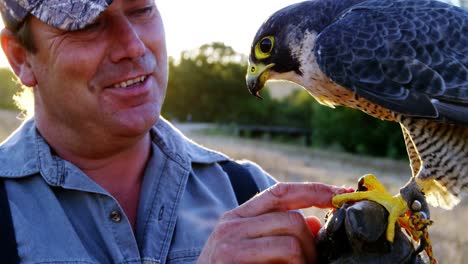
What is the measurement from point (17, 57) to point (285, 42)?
1.38 m

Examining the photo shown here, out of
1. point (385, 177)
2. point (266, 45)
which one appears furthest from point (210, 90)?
point (266, 45)

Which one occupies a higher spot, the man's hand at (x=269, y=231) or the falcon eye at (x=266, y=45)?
the falcon eye at (x=266, y=45)

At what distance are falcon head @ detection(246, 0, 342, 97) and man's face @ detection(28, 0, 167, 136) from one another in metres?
0.78

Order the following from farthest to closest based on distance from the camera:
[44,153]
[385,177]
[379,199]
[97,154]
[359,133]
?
[359,133] → [385,177] → [97,154] → [44,153] → [379,199]

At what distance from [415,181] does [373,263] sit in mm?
901

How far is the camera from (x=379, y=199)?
199cm

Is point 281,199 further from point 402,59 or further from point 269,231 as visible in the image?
point 402,59

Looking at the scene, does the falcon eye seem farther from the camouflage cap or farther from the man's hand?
the man's hand

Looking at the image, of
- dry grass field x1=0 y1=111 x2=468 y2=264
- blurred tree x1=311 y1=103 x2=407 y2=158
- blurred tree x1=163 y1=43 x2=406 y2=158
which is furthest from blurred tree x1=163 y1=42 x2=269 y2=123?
dry grass field x1=0 y1=111 x2=468 y2=264

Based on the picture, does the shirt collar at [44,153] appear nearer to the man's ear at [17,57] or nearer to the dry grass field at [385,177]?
the man's ear at [17,57]

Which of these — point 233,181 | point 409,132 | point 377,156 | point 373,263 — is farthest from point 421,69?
point 377,156

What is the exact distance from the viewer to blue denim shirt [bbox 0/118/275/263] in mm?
2035

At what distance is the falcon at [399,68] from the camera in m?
2.54

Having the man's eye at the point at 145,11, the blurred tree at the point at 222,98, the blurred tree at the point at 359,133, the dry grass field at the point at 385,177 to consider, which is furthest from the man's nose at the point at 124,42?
the blurred tree at the point at 222,98
